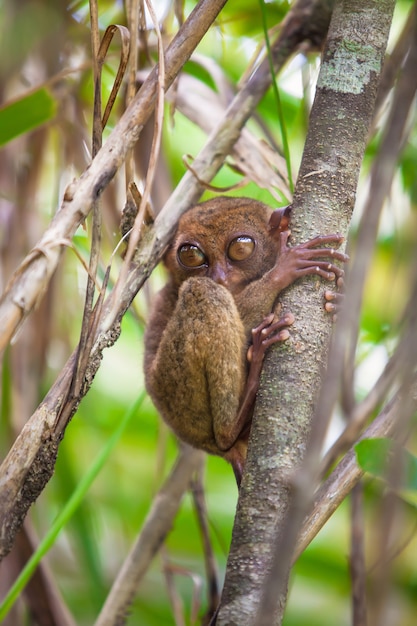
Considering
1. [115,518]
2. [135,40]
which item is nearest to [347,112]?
[135,40]

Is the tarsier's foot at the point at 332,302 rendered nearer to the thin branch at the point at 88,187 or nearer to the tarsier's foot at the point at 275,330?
the tarsier's foot at the point at 275,330

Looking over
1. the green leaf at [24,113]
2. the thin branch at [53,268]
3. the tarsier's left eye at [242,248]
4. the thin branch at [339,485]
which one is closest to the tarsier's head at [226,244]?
the tarsier's left eye at [242,248]

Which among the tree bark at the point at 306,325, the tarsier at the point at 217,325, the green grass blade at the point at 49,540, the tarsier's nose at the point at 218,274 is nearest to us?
the tree bark at the point at 306,325

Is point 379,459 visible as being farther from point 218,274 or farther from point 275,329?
point 218,274

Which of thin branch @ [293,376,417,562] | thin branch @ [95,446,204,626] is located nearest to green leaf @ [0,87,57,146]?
thin branch @ [95,446,204,626]

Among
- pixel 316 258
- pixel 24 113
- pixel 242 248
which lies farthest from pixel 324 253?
pixel 24 113

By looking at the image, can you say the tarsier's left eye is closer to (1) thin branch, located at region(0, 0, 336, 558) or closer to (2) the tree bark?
(1) thin branch, located at region(0, 0, 336, 558)

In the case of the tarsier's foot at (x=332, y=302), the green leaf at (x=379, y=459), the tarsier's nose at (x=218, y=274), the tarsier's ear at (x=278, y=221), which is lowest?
the green leaf at (x=379, y=459)
